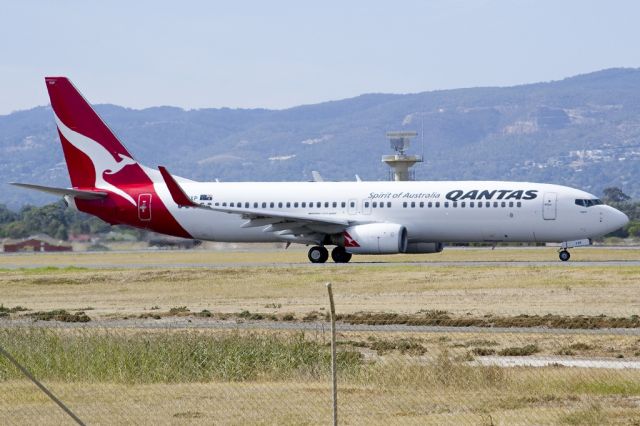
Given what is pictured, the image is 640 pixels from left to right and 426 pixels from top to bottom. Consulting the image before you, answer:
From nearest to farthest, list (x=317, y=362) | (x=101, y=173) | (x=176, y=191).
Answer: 1. (x=317, y=362)
2. (x=176, y=191)
3. (x=101, y=173)

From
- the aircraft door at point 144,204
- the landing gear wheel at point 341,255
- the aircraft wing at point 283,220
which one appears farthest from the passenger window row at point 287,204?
the aircraft door at point 144,204

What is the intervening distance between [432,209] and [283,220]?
240 inches

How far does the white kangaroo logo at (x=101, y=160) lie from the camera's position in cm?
5944

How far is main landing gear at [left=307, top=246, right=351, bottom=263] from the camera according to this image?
2194 inches

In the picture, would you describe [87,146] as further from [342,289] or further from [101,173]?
[342,289]

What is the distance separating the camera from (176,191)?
53344 mm

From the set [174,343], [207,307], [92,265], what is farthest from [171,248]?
[174,343]

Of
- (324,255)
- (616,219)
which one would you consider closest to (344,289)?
(324,255)

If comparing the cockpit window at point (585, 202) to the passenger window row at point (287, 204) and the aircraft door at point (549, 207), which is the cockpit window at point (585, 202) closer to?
the aircraft door at point (549, 207)

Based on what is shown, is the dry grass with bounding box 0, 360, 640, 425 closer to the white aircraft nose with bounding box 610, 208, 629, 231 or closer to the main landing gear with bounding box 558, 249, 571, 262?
the main landing gear with bounding box 558, 249, 571, 262

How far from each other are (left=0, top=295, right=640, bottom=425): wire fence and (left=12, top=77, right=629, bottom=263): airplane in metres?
24.6

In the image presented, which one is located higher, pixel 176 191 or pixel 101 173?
pixel 101 173

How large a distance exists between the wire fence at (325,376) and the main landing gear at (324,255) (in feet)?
86.6

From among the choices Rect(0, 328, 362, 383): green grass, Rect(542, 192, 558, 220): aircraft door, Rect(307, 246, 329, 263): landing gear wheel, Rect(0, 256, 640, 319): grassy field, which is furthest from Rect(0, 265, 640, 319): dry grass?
Rect(0, 328, 362, 383): green grass
